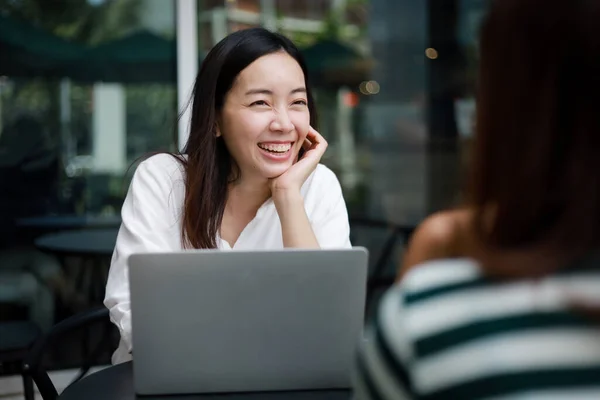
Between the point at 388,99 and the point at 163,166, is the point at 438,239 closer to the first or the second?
the point at 163,166

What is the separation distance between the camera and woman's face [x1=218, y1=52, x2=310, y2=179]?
2.03m

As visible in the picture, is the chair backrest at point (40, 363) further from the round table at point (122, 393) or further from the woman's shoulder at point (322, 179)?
the woman's shoulder at point (322, 179)

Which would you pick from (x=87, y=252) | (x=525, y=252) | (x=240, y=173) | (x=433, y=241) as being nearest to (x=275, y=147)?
(x=240, y=173)

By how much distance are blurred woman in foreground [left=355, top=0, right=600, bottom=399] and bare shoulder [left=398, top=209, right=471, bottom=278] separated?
0.12 feet

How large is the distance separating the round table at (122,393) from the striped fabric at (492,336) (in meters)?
0.63

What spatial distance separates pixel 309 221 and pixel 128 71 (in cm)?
204

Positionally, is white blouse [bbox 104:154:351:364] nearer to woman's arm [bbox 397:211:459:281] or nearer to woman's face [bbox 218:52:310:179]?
woman's face [bbox 218:52:310:179]

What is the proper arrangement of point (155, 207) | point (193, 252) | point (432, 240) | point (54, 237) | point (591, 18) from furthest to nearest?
→ 1. point (54, 237)
2. point (155, 207)
3. point (193, 252)
4. point (432, 240)
5. point (591, 18)

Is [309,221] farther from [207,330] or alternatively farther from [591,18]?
[591,18]

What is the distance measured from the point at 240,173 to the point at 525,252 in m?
1.49

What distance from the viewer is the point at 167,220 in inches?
79.3

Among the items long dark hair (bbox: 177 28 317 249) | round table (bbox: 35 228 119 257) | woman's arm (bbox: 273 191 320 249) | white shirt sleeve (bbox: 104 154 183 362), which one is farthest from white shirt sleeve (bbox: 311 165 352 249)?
round table (bbox: 35 228 119 257)

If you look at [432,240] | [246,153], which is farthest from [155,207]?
[432,240]

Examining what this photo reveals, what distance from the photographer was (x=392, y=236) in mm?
4488
